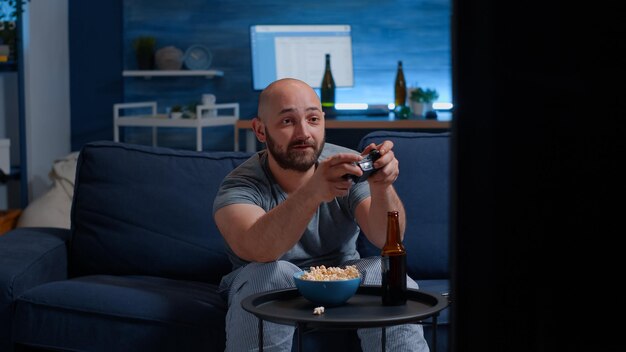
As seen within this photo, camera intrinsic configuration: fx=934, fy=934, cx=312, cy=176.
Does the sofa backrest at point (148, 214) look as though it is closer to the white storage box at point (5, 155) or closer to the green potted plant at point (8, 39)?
the white storage box at point (5, 155)

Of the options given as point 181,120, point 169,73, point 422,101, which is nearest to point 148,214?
point 181,120

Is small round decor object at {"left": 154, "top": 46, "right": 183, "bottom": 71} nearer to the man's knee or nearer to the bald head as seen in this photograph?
the bald head

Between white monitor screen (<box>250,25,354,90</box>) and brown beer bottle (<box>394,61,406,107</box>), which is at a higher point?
white monitor screen (<box>250,25,354,90</box>)

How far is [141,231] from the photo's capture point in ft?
9.20

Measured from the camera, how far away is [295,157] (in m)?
2.33

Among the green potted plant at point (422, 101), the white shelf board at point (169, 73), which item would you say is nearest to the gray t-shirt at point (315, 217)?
the green potted plant at point (422, 101)

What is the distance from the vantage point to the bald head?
2.36 m

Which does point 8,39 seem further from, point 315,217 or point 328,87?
point 315,217

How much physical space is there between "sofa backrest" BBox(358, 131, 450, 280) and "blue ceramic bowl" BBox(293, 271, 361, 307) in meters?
0.80

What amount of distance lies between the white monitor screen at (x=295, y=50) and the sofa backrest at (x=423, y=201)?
2416 mm

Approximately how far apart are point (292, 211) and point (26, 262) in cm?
89

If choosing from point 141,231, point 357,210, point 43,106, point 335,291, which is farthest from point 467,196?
point 43,106

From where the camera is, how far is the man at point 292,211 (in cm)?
209

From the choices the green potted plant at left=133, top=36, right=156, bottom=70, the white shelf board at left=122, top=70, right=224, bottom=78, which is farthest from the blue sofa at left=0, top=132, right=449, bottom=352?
the green potted plant at left=133, top=36, right=156, bottom=70
